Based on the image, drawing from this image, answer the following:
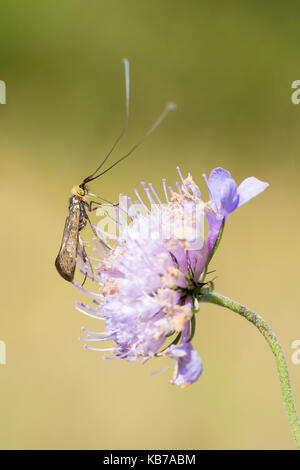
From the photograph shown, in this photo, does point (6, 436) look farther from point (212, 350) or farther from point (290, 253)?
point (290, 253)

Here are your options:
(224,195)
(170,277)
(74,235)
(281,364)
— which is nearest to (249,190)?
(224,195)

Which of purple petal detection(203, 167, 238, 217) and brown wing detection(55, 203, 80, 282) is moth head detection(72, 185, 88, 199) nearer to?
brown wing detection(55, 203, 80, 282)

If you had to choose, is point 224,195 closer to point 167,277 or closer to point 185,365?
point 167,277

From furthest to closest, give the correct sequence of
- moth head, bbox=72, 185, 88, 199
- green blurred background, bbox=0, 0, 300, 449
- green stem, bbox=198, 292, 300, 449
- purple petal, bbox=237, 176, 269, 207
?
green blurred background, bbox=0, 0, 300, 449 → moth head, bbox=72, 185, 88, 199 → purple petal, bbox=237, 176, 269, 207 → green stem, bbox=198, 292, 300, 449

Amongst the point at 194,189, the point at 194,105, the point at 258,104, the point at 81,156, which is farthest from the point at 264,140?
the point at 194,189

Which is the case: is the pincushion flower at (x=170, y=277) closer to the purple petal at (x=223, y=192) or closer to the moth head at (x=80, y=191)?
the purple petal at (x=223, y=192)

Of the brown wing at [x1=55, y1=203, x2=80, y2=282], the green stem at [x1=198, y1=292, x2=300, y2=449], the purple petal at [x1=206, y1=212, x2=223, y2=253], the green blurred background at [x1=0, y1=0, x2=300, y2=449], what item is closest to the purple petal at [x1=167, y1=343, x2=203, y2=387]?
the green stem at [x1=198, y1=292, x2=300, y2=449]

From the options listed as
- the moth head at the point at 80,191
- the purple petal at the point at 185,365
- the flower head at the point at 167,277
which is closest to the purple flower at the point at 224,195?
the flower head at the point at 167,277
